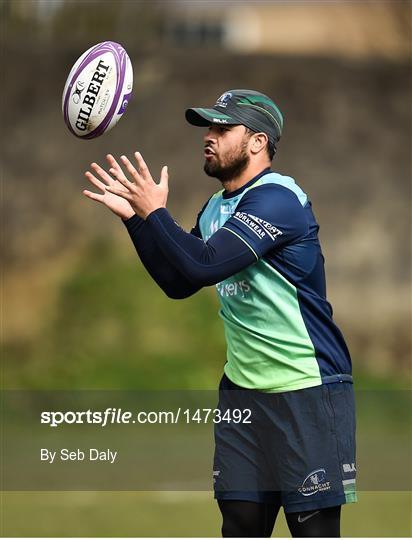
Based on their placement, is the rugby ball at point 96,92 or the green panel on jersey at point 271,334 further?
the rugby ball at point 96,92

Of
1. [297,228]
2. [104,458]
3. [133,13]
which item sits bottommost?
[104,458]

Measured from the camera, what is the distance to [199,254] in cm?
513

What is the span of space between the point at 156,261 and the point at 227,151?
0.64 m

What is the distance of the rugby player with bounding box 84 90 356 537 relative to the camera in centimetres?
519

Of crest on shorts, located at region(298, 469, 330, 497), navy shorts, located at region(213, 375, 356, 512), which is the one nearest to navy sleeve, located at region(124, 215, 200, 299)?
navy shorts, located at region(213, 375, 356, 512)

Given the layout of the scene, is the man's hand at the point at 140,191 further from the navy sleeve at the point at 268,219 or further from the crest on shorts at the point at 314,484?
the crest on shorts at the point at 314,484

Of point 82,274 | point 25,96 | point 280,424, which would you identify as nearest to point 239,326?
point 280,424

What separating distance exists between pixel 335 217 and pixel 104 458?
441cm

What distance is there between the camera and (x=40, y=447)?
13031mm

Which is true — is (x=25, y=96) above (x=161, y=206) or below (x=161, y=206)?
above

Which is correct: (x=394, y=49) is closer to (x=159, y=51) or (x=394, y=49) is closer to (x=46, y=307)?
(x=159, y=51)

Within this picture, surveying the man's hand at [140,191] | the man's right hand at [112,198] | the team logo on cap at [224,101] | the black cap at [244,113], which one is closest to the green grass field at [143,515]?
the man's right hand at [112,198]

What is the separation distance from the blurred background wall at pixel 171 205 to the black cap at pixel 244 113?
8565mm

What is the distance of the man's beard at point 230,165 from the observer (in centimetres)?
546
